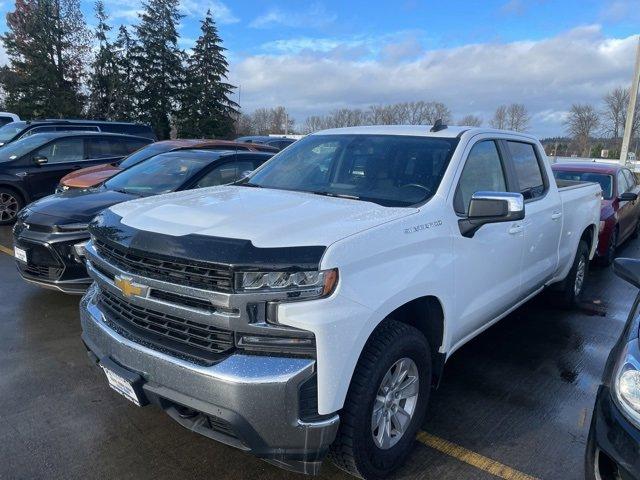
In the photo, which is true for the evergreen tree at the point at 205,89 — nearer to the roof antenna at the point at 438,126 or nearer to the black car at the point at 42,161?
the black car at the point at 42,161

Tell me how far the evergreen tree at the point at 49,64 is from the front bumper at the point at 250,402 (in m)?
41.0

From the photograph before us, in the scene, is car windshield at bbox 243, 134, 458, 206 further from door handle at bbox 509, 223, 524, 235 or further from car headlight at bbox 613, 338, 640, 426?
car headlight at bbox 613, 338, 640, 426

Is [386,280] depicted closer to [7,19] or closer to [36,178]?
[36,178]

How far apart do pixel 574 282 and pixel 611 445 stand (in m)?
4.01

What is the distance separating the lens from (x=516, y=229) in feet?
12.4

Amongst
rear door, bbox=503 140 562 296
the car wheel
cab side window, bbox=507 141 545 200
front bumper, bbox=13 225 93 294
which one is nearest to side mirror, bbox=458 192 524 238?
rear door, bbox=503 140 562 296

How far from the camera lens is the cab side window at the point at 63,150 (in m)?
9.54

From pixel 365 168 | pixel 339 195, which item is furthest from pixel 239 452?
pixel 365 168

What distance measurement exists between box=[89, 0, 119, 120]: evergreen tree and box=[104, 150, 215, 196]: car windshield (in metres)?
37.3

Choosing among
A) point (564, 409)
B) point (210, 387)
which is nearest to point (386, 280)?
point (210, 387)

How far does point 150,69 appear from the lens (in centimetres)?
4166

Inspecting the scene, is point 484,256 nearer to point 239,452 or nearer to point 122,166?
point 239,452

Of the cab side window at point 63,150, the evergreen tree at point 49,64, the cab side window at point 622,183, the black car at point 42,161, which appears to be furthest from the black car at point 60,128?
the evergreen tree at point 49,64

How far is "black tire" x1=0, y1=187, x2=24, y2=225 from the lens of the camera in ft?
29.4
